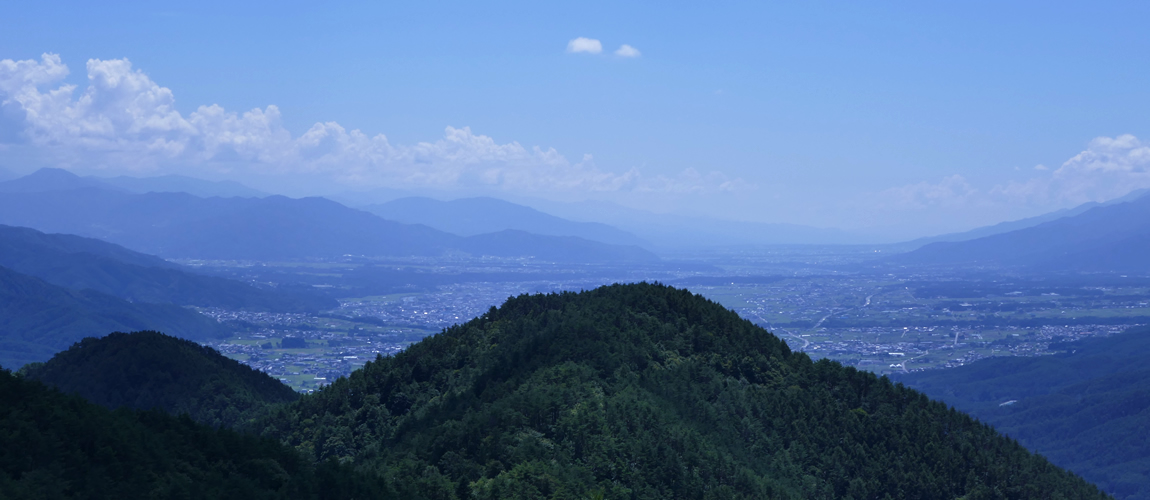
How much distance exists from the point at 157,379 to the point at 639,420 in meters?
54.9

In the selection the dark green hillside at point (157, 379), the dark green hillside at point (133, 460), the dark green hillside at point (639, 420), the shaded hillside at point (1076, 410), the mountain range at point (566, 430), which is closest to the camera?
the dark green hillside at point (133, 460)

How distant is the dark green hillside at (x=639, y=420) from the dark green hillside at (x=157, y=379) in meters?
17.4

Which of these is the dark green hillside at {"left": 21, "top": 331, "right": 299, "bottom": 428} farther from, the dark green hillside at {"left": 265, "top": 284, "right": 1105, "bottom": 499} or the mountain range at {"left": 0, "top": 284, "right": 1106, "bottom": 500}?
the dark green hillside at {"left": 265, "top": 284, "right": 1105, "bottom": 499}

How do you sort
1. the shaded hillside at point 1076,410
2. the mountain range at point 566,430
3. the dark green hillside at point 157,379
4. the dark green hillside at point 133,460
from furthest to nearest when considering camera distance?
the shaded hillside at point 1076,410 → the dark green hillside at point 157,379 → the mountain range at point 566,430 → the dark green hillside at point 133,460

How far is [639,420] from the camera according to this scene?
1976 inches

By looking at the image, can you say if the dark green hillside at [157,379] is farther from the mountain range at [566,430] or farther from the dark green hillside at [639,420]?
the dark green hillside at [639,420]

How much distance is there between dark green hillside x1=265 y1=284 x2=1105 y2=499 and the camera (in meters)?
45.7

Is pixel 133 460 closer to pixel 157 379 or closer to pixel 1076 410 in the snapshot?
pixel 157 379

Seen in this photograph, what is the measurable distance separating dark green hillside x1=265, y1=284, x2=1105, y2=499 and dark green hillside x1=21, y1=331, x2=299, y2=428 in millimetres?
17363

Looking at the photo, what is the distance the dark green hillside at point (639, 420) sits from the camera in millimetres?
45688

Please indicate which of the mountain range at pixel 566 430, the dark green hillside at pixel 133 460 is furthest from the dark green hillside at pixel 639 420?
the dark green hillside at pixel 133 460

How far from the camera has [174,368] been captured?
85.8 metres

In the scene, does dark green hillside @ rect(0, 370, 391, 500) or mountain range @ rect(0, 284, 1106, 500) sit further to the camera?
mountain range @ rect(0, 284, 1106, 500)

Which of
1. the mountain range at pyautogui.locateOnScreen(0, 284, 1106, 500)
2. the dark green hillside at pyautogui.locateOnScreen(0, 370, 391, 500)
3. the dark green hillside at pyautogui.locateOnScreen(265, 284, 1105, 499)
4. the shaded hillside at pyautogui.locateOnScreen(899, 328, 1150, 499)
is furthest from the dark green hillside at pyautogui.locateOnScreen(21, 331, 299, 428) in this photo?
the shaded hillside at pyautogui.locateOnScreen(899, 328, 1150, 499)
